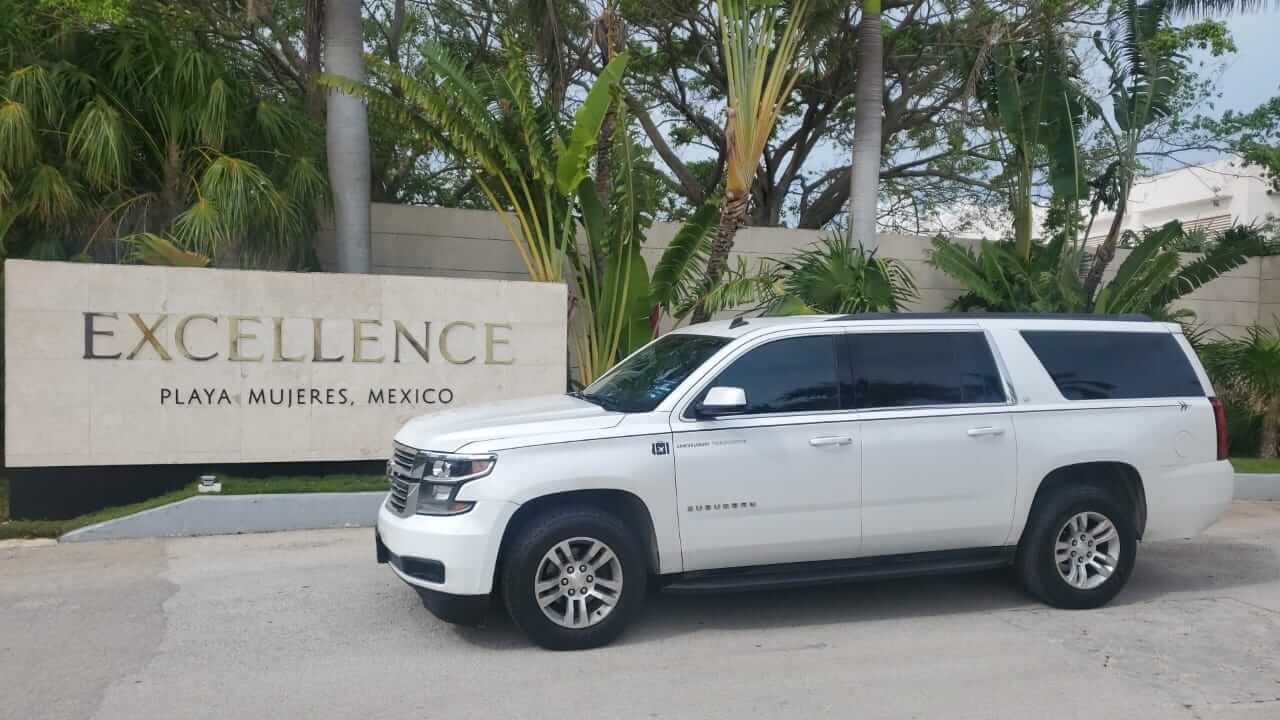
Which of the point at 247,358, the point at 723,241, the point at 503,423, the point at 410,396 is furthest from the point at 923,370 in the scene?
the point at 247,358

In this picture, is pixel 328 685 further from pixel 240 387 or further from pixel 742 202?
pixel 742 202

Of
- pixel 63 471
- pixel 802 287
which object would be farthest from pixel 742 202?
pixel 63 471

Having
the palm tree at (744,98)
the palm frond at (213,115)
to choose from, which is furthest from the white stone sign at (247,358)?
the palm tree at (744,98)

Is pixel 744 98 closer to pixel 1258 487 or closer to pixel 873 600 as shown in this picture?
pixel 873 600

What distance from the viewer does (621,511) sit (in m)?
6.26

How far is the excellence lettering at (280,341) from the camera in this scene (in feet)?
32.2

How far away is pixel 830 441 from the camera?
255 inches

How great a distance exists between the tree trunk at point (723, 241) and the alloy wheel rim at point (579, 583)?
6874 mm

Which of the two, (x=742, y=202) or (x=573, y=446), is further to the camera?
(x=742, y=202)

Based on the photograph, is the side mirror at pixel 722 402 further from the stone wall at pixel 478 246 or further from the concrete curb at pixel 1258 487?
the stone wall at pixel 478 246

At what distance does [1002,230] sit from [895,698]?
20.2 m

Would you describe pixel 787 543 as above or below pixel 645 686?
above

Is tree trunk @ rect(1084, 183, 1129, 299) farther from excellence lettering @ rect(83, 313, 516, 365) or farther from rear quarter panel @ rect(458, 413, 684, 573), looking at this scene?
rear quarter panel @ rect(458, 413, 684, 573)

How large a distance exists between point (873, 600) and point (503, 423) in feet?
9.53
